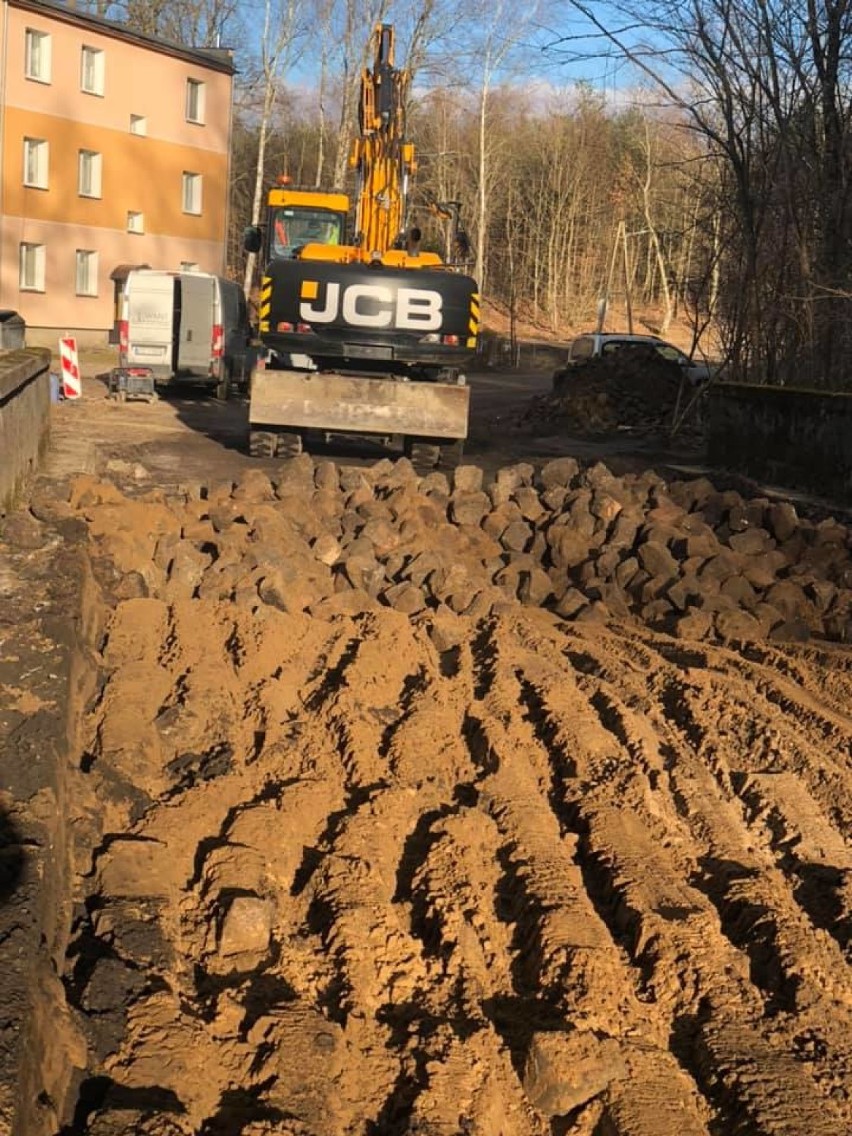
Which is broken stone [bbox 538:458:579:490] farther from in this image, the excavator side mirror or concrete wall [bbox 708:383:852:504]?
the excavator side mirror

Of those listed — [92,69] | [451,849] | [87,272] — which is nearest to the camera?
[451,849]

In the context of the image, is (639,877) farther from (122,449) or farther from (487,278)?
(487,278)

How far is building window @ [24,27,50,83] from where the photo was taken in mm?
35094

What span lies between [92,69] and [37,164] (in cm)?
341

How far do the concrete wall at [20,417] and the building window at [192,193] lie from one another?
3018cm

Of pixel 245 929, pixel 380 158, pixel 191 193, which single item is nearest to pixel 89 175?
pixel 191 193

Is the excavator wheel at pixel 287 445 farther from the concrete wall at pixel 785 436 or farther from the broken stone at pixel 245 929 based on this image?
the broken stone at pixel 245 929

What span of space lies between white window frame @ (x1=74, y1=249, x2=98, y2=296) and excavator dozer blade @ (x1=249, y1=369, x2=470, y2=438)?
25.4 metres

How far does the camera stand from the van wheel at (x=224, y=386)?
944 inches

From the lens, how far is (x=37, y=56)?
35.6m

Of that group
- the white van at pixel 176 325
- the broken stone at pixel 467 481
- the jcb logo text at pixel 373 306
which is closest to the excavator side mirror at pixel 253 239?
the jcb logo text at pixel 373 306

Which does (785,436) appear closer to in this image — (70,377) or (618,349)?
(618,349)

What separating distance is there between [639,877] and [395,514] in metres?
6.44

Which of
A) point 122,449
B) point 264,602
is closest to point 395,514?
point 264,602
